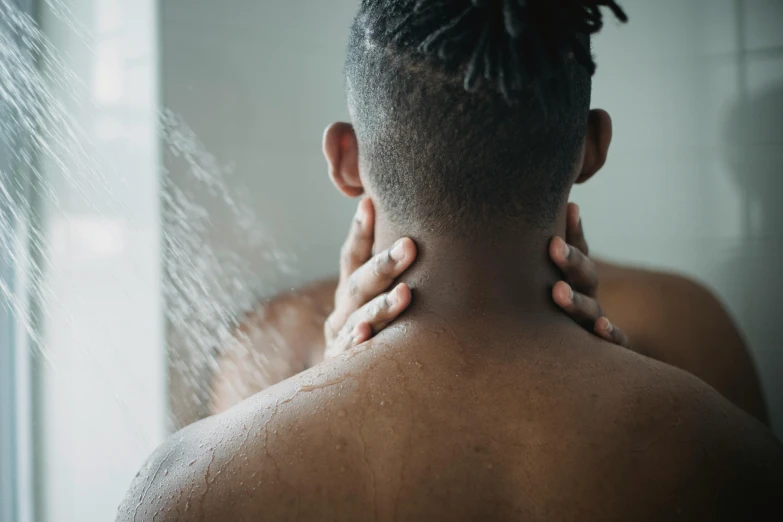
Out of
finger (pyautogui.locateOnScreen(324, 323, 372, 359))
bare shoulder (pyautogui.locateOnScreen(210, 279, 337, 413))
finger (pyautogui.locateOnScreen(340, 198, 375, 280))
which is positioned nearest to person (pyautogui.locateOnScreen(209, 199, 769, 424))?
bare shoulder (pyautogui.locateOnScreen(210, 279, 337, 413))

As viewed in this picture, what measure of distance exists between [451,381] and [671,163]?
3.87 ft

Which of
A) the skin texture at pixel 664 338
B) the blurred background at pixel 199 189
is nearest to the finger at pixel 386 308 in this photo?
the skin texture at pixel 664 338

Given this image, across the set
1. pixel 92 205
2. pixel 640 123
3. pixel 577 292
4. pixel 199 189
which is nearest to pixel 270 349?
pixel 199 189

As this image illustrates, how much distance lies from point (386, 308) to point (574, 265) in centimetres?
21

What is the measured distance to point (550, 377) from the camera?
0.51 metres

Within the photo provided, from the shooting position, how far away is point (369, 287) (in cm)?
65

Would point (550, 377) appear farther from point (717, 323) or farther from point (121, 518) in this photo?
point (717, 323)

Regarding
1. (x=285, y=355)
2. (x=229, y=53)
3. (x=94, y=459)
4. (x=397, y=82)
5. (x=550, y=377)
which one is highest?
(x=229, y=53)

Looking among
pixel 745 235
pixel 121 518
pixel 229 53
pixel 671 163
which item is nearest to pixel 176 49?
pixel 229 53

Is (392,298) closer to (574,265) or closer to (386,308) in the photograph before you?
(386,308)

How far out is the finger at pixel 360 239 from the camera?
0.70m

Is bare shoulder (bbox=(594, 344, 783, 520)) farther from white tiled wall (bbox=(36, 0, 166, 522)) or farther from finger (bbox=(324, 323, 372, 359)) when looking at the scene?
white tiled wall (bbox=(36, 0, 166, 522))

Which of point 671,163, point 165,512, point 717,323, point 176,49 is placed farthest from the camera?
point 671,163

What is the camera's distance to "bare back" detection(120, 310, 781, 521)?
0.48 m
